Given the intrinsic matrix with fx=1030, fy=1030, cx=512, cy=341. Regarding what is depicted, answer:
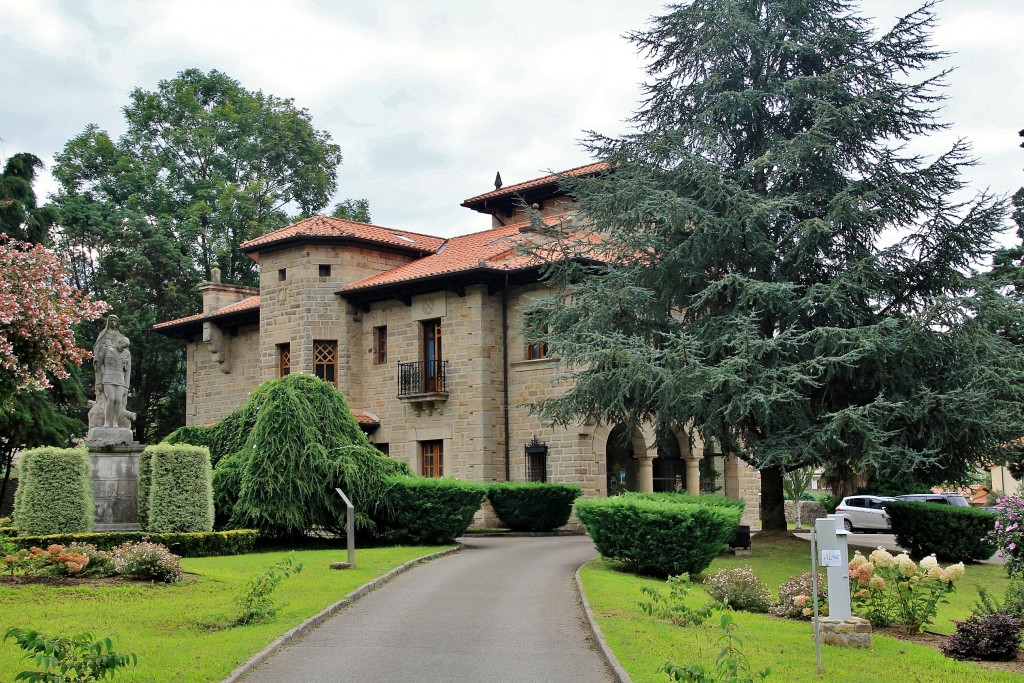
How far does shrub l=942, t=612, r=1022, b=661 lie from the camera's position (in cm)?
1005

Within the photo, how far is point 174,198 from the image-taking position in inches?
Result: 1731

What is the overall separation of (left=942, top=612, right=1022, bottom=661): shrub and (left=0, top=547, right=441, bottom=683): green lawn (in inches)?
267

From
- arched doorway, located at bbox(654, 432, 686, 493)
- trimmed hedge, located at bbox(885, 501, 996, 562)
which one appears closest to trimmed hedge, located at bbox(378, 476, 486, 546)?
trimmed hedge, located at bbox(885, 501, 996, 562)

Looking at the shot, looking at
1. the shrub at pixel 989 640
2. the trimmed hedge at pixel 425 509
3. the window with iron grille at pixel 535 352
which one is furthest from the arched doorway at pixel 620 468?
the shrub at pixel 989 640

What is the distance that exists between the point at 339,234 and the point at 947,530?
748 inches

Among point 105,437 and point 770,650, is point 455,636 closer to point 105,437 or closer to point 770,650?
point 770,650

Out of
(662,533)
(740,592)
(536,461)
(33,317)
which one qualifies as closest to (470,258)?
(536,461)

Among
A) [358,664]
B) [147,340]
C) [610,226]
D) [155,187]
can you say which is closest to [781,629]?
[358,664]

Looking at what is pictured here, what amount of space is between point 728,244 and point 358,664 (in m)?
13.8

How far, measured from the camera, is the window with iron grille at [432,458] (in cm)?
2997

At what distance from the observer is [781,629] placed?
11.6 m

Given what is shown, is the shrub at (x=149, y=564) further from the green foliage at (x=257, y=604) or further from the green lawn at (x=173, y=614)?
the green foliage at (x=257, y=604)

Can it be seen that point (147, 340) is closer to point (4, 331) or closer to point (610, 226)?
point (610, 226)

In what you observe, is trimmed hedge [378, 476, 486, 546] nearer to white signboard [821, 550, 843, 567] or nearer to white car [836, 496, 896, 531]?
white signboard [821, 550, 843, 567]
